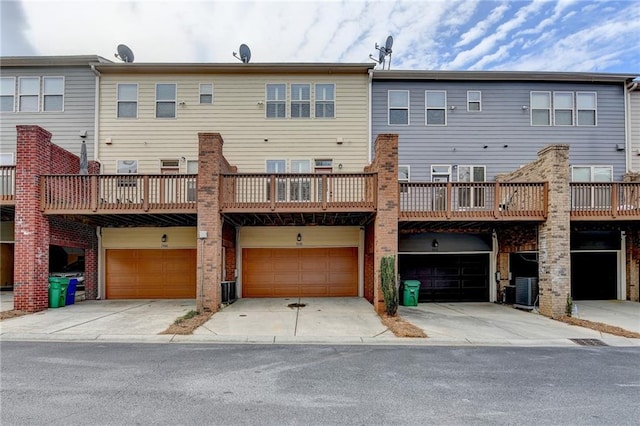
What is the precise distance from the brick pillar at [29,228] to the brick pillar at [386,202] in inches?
411

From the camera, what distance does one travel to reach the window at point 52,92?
13.4 metres

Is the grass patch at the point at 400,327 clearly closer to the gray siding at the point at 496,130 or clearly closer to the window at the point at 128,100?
the gray siding at the point at 496,130

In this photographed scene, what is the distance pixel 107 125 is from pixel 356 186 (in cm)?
1017

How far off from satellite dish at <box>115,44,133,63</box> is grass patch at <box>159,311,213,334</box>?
11.5 meters

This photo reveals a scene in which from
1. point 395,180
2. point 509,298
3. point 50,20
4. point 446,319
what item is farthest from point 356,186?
point 50,20

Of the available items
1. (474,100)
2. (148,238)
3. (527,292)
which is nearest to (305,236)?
(148,238)

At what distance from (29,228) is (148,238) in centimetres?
380

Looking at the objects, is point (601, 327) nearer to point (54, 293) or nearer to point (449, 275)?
point (449, 275)

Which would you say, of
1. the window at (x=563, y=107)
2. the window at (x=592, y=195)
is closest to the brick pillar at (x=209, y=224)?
the window at (x=592, y=195)

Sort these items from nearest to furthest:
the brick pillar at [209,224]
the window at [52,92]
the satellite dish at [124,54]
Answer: the brick pillar at [209,224]
the window at [52,92]
the satellite dish at [124,54]

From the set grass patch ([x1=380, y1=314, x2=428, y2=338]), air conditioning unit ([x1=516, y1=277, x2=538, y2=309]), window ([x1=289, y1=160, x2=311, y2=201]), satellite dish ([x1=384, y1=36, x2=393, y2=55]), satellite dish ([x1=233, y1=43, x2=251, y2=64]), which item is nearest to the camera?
grass patch ([x1=380, y1=314, x2=428, y2=338])

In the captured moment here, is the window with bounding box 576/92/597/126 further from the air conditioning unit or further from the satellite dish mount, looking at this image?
the satellite dish mount

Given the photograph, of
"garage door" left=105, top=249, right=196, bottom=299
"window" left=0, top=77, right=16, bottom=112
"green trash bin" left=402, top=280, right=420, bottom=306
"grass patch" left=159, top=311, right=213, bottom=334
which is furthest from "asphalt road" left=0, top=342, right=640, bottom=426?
"window" left=0, top=77, right=16, bottom=112

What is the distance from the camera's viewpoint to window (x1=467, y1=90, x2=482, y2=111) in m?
13.8
